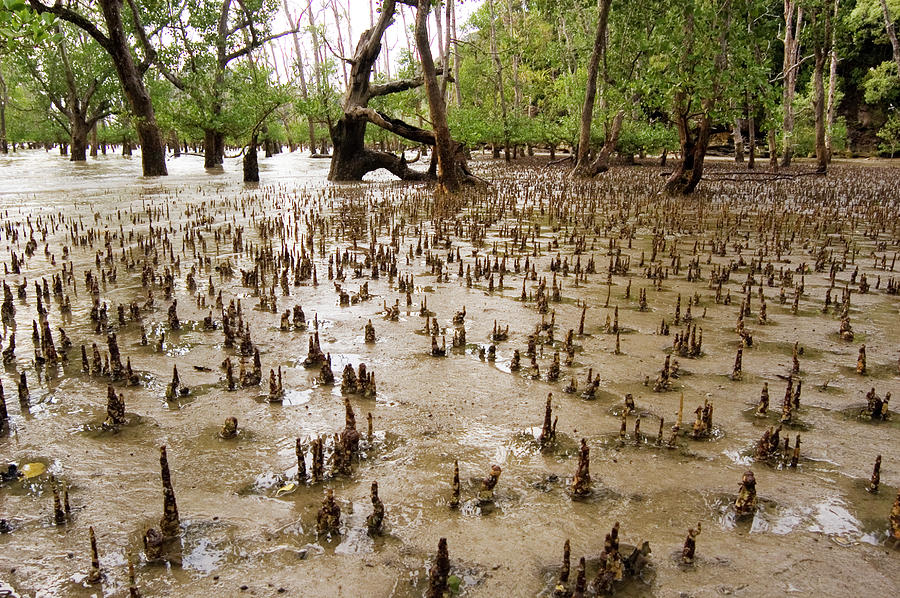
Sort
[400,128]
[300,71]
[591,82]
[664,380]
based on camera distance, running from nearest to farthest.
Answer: [664,380], [400,128], [591,82], [300,71]

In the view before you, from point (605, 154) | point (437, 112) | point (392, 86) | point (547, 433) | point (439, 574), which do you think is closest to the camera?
point (439, 574)

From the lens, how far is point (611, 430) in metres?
2.92

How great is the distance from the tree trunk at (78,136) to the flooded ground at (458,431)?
71.6ft

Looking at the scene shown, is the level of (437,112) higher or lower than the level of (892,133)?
lower

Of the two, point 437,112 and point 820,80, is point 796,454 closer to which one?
point 437,112

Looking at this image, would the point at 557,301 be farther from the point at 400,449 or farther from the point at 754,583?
the point at 754,583

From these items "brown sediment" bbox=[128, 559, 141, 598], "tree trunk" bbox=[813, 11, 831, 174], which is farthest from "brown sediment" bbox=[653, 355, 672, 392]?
"tree trunk" bbox=[813, 11, 831, 174]

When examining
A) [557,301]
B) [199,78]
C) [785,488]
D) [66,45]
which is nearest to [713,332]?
[557,301]

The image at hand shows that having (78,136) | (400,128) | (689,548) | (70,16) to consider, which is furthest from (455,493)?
(78,136)

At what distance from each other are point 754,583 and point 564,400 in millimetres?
1411

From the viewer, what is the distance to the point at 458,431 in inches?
115

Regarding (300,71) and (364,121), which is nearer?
(364,121)

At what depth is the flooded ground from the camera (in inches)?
79.9

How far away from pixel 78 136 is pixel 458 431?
2789cm
